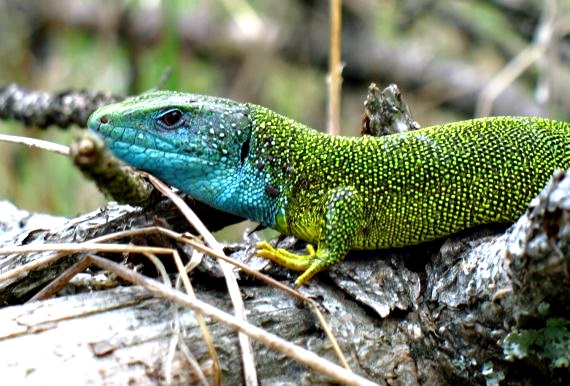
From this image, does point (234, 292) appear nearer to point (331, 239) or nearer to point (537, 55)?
point (331, 239)

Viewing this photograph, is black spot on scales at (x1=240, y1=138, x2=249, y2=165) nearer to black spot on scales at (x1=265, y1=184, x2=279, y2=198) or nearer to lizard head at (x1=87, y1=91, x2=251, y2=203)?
lizard head at (x1=87, y1=91, x2=251, y2=203)

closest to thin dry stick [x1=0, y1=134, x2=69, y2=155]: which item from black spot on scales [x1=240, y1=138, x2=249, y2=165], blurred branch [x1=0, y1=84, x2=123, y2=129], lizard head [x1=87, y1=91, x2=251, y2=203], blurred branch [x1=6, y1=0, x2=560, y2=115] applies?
lizard head [x1=87, y1=91, x2=251, y2=203]

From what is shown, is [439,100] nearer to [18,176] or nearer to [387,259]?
[18,176]

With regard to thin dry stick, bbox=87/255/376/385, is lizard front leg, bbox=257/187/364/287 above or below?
above

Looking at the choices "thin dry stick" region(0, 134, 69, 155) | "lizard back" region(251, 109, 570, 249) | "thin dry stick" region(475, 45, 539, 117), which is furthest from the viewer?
"thin dry stick" region(475, 45, 539, 117)

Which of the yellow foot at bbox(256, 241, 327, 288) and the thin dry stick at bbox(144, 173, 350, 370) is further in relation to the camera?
the yellow foot at bbox(256, 241, 327, 288)


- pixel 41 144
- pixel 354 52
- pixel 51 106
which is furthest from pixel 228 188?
pixel 354 52

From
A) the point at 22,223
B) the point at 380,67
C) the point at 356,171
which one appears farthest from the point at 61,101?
the point at 380,67
